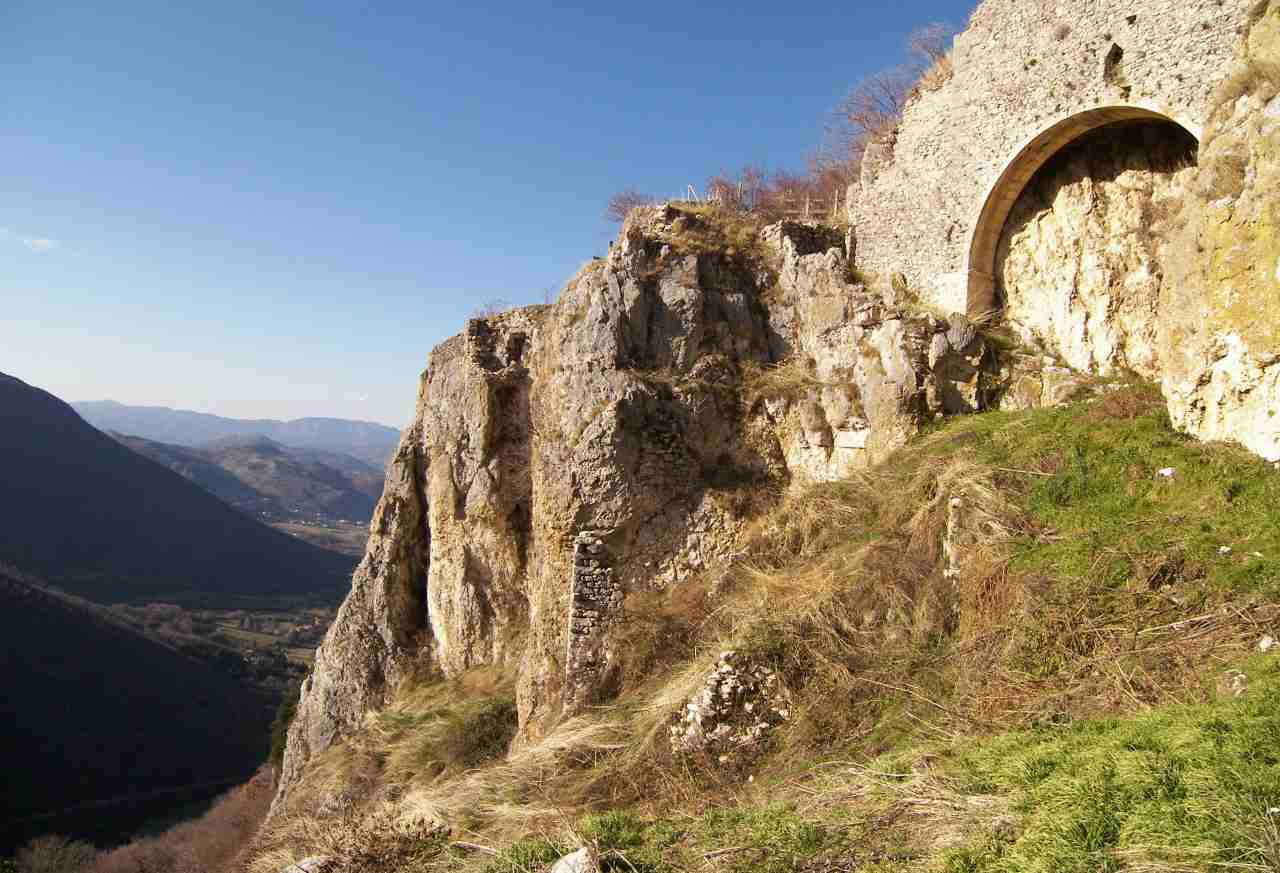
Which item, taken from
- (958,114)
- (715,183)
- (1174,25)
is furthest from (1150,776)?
(715,183)

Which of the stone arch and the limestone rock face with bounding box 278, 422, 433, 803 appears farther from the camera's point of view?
the limestone rock face with bounding box 278, 422, 433, 803

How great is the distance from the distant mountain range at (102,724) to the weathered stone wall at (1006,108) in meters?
49.8

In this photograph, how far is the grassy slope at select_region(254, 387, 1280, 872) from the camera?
156 inches

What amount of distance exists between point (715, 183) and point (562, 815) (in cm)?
1759

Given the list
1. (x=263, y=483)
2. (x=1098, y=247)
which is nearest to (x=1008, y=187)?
(x=1098, y=247)

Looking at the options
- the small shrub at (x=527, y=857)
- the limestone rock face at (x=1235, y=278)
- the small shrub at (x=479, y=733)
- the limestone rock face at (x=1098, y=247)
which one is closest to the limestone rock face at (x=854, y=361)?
the limestone rock face at (x=1098, y=247)

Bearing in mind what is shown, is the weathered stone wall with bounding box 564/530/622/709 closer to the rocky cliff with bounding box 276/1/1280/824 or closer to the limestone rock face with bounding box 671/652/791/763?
the rocky cliff with bounding box 276/1/1280/824

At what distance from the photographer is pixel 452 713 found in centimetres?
1341

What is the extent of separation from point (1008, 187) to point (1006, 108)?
1.11 meters

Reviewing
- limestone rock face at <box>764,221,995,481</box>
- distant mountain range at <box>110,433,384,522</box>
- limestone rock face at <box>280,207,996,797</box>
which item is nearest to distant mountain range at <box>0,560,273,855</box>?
limestone rock face at <box>280,207,996,797</box>

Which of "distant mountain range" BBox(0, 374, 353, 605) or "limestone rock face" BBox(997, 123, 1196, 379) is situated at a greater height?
"limestone rock face" BBox(997, 123, 1196, 379)

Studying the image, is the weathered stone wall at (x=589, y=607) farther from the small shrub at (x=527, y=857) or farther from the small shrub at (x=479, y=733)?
the small shrub at (x=527, y=857)

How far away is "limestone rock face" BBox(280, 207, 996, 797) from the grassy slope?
1.07m

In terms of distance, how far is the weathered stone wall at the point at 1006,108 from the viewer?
9.14 metres
